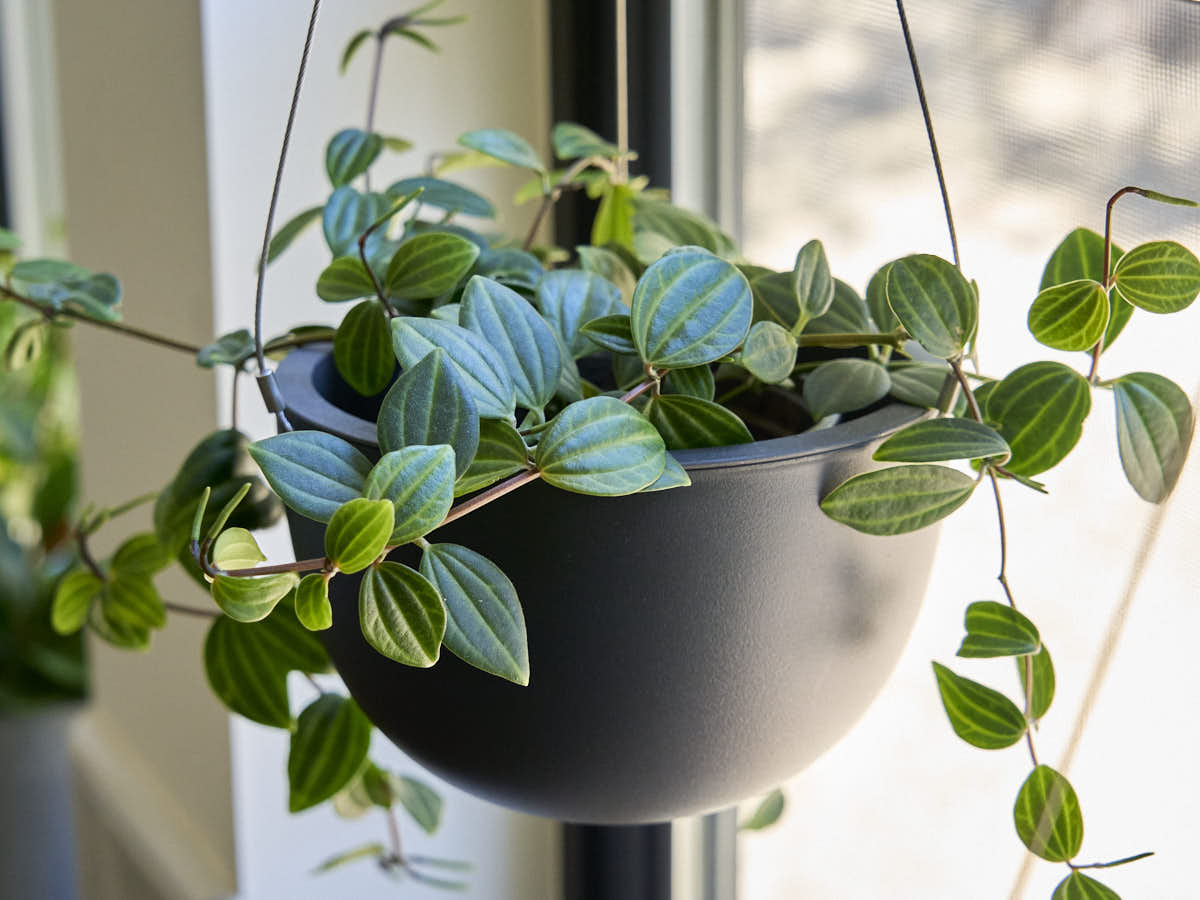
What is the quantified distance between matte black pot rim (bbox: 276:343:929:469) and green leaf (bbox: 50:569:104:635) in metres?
0.24

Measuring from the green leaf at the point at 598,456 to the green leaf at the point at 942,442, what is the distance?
0.08 metres

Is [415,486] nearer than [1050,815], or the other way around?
[415,486]

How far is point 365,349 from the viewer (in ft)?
1.65

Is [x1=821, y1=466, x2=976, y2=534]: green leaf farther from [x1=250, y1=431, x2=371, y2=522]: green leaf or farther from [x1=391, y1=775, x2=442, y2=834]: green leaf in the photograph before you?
[x1=391, y1=775, x2=442, y2=834]: green leaf

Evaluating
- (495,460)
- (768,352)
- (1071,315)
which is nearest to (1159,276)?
(1071,315)

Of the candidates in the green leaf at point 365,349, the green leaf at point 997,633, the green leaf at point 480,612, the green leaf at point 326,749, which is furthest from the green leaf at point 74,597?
the green leaf at point 997,633

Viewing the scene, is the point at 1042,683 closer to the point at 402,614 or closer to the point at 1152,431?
the point at 1152,431

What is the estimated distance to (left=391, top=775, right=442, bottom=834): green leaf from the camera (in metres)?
0.74

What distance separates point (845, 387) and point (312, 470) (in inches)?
8.1

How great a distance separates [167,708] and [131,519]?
0.19m

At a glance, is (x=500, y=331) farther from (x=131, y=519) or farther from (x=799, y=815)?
(x=131, y=519)

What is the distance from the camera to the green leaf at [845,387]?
0.47 metres

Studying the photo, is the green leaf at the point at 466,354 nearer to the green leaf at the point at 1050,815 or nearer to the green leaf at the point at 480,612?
the green leaf at the point at 480,612

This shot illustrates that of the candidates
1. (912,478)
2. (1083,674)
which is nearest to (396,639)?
(912,478)
